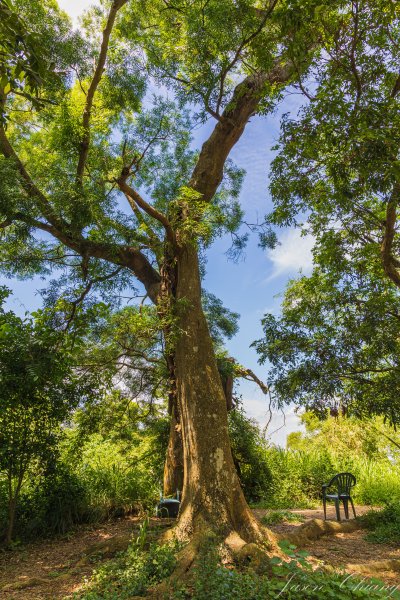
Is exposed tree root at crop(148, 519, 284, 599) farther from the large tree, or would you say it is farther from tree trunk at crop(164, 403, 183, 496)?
tree trunk at crop(164, 403, 183, 496)

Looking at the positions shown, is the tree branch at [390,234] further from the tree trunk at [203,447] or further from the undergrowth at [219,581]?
the undergrowth at [219,581]

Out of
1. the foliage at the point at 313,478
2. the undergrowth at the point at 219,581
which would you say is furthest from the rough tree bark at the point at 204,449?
the foliage at the point at 313,478

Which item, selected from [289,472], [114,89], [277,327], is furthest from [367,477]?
[114,89]

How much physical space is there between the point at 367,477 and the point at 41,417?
293 inches

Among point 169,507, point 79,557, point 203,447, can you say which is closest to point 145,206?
point 203,447

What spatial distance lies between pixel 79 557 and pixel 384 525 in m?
4.53

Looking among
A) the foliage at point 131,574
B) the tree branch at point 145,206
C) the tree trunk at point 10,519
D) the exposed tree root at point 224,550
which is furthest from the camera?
the tree branch at point 145,206

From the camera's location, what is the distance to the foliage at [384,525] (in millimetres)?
5918

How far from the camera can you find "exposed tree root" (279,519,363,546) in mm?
5352

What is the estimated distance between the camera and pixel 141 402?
382 inches

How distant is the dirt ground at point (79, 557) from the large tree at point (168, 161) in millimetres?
995

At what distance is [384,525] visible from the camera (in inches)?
255

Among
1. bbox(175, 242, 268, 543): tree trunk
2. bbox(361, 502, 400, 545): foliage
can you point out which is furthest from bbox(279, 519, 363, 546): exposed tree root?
bbox(175, 242, 268, 543): tree trunk

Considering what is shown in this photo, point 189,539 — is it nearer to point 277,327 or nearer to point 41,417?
point 41,417
